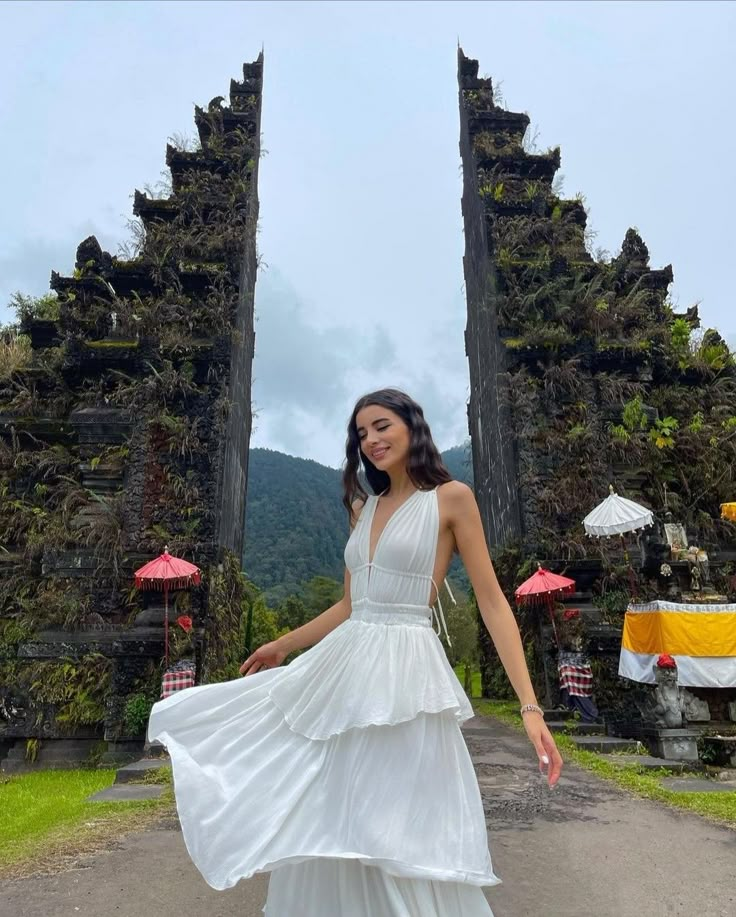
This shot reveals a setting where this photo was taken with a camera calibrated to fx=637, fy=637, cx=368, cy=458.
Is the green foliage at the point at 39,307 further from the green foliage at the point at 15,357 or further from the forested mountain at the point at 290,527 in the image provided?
the forested mountain at the point at 290,527

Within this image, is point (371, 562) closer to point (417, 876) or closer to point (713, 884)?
point (417, 876)

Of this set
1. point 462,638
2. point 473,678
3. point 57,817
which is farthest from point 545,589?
point 462,638

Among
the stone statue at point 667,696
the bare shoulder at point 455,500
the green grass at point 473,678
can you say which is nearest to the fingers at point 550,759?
the bare shoulder at point 455,500

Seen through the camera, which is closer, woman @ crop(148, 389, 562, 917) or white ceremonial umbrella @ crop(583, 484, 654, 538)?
woman @ crop(148, 389, 562, 917)

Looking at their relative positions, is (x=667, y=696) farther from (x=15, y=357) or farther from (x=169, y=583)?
(x=15, y=357)

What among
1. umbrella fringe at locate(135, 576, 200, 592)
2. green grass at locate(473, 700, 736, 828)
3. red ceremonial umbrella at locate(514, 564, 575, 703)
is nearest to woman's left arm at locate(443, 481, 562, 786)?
green grass at locate(473, 700, 736, 828)

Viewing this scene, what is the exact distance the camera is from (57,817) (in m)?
5.08

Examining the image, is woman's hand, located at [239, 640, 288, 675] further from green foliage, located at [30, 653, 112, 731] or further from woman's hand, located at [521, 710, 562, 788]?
green foliage, located at [30, 653, 112, 731]

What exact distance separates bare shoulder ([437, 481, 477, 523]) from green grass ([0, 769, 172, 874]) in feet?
11.3

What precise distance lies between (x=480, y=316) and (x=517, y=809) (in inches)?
472

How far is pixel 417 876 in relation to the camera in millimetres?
1662

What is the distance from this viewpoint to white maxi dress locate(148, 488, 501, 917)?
1718 mm

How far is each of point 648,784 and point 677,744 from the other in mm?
1627

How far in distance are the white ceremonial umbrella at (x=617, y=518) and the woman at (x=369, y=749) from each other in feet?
24.3
